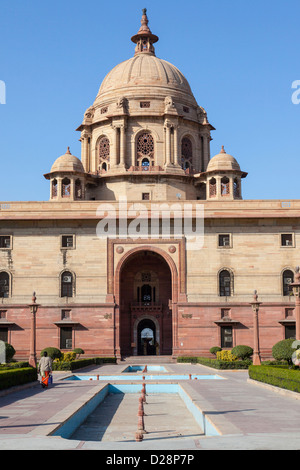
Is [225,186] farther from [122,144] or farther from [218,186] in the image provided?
[122,144]

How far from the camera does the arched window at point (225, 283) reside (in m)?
41.0

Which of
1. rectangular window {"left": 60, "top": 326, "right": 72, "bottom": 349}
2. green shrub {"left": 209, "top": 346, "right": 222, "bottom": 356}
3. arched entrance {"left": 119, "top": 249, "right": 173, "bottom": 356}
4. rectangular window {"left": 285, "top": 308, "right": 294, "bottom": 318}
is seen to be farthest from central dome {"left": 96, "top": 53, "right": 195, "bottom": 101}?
green shrub {"left": 209, "top": 346, "right": 222, "bottom": 356}

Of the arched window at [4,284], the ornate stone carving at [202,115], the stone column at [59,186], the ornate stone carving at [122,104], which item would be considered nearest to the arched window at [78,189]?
the stone column at [59,186]

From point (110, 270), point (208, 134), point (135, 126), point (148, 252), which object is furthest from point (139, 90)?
point (110, 270)

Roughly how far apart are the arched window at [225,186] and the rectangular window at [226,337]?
39.7 ft

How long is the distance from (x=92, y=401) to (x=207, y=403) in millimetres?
3747

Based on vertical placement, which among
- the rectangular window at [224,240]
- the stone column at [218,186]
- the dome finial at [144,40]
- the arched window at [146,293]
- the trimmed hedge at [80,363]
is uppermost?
the dome finial at [144,40]

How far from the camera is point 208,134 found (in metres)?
54.8

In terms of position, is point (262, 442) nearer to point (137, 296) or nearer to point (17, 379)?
point (17, 379)

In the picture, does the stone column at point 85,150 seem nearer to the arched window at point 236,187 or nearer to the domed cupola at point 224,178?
the domed cupola at point 224,178

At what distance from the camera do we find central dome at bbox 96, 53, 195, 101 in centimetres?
5338

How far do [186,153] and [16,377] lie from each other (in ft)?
117

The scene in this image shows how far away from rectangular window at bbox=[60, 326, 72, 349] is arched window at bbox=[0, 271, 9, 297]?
4691 mm

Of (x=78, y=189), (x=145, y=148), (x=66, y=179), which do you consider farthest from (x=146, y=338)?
(x=145, y=148)
